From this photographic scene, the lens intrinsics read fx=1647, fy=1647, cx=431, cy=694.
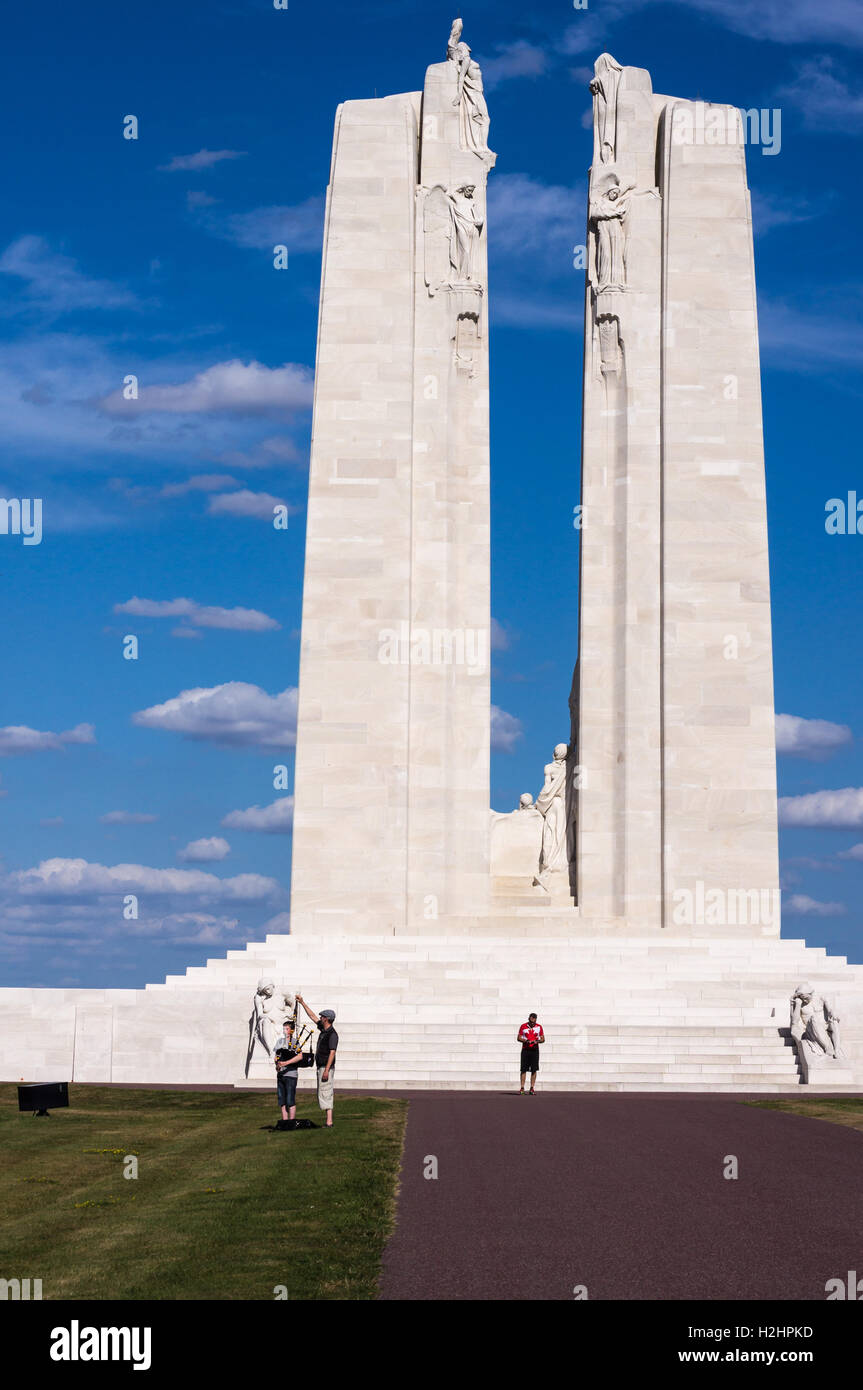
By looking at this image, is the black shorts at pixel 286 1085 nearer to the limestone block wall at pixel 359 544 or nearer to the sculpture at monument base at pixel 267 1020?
the sculpture at monument base at pixel 267 1020

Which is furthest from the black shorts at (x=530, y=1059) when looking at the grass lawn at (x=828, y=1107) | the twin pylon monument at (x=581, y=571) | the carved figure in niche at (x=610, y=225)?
the carved figure in niche at (x=610, y=225)

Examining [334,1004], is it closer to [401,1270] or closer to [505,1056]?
[505,1056]

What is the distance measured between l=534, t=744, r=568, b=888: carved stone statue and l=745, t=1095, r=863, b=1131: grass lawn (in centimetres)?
1627

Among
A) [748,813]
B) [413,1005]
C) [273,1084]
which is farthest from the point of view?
[748,813]

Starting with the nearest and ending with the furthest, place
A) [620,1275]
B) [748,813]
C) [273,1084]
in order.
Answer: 1. [620,1275]
2. [273,1084]
3. [748,813]

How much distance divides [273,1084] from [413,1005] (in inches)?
175

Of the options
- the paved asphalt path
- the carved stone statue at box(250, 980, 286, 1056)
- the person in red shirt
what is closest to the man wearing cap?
the paved asphalt path

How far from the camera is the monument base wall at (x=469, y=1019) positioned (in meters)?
29.0

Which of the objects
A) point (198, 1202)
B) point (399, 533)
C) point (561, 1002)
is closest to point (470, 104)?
point (399, 533)

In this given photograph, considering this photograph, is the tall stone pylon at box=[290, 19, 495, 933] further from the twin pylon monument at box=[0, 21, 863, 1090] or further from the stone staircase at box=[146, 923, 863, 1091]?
the stone staircase at box=[146, 923, 863, 1091]

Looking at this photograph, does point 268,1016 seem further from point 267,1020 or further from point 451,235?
point 451,235

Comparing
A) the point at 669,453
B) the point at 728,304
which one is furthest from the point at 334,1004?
the point at 728,304

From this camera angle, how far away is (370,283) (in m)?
42.5

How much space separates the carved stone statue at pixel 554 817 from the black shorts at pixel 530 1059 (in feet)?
53.5
